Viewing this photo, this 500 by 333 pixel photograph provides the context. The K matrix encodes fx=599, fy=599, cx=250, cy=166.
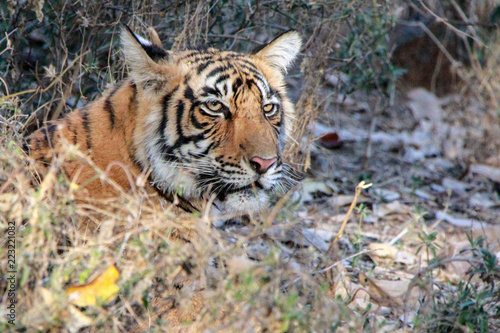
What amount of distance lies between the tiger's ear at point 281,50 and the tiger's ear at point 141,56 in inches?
29.3

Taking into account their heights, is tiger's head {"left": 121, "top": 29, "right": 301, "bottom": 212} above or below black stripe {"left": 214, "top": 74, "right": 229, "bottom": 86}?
below

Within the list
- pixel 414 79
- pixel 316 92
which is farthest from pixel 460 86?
pixel 316 92

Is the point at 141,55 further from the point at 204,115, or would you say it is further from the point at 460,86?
the point at 460,86

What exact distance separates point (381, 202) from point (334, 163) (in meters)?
0.83

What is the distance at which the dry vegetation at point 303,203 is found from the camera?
2.13m

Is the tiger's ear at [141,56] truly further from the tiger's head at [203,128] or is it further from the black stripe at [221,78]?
the black stripe at [221,78]

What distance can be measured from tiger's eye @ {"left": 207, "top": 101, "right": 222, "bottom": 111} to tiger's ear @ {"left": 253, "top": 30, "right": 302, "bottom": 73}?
0.59m

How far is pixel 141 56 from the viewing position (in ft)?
10.2

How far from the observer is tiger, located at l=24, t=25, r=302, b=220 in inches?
122

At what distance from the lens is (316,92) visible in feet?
14.8

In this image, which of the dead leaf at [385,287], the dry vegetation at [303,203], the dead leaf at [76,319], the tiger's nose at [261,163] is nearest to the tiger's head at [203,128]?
the tiger's nose at [261,163]

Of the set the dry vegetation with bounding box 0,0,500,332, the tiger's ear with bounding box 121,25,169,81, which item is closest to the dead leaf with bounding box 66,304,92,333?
the dry vegetation with bounding box 0,0,500,332

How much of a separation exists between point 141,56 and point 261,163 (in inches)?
32.7

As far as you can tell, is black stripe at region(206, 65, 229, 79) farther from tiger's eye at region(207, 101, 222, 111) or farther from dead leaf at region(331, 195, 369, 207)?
dead leaf at region(331, 195, 369, 207)
